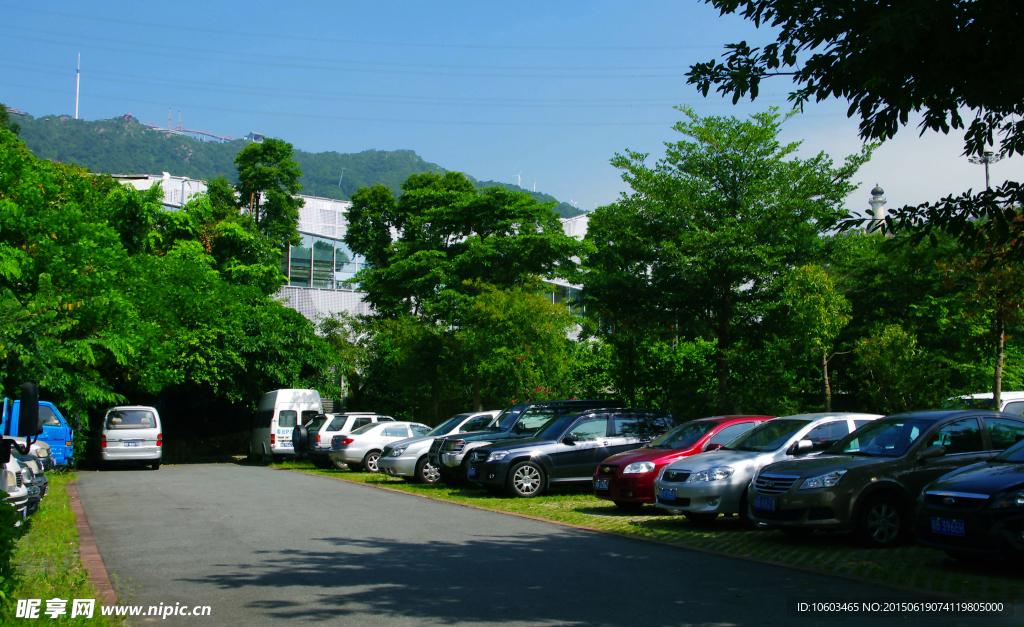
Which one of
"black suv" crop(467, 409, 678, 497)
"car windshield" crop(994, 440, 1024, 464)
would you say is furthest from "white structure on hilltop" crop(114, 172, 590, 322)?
"car windshield" crop(994, 440, 1024, 464)

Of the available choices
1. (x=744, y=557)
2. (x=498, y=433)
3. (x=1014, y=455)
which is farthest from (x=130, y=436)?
(x=1014, y=455)

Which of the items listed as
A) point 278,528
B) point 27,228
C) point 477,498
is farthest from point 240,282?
point 278,528

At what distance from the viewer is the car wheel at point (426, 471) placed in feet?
66.5

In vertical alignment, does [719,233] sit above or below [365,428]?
above

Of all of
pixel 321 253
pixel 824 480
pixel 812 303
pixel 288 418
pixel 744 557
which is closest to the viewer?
pixel 744 557

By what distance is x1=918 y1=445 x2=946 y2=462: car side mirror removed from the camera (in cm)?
970

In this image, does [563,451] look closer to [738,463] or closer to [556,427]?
[556,427]

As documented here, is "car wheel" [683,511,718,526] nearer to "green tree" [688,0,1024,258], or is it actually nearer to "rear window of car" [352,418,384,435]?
"green tree" [688,0,1024,258]

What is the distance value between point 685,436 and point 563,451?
2.84m

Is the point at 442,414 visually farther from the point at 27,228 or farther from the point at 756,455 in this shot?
the point at 756,455

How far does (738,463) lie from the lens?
11516 millimetres

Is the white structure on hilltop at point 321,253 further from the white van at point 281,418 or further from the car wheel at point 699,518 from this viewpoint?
the car wheel at point 699,518

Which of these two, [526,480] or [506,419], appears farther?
[506,419]

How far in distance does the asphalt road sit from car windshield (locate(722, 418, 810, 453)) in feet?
9.23
